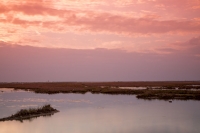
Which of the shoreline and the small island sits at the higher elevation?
the shoreline

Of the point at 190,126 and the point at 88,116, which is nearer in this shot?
the point at 190,126

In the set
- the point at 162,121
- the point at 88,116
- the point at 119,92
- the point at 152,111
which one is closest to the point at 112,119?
the point at 88,116

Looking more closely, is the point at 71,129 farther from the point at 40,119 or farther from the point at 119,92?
the point at 119,92

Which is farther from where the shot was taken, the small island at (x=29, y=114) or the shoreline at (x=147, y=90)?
the shoreline at (x=147, y=90)

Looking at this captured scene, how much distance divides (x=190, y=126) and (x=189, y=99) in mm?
17602

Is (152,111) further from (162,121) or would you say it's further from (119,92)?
(119,92)

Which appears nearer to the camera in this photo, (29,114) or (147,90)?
(29,114)

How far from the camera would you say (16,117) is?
20.5 m

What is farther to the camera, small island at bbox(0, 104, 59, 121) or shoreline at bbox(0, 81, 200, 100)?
shoreline at bbox(0, 81, 200, 100)

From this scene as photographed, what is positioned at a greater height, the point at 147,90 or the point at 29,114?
the point at 147,90

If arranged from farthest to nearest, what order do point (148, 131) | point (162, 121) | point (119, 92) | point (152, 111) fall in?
point (119, 92) < point (152, 111) < point (162, 121) < point (148, 131)

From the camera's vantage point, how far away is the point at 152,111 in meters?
24.8

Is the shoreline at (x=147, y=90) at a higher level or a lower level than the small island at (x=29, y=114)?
higher

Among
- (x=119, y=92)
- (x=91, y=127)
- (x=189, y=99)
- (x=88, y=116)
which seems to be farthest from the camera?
(x=119, y=92)
